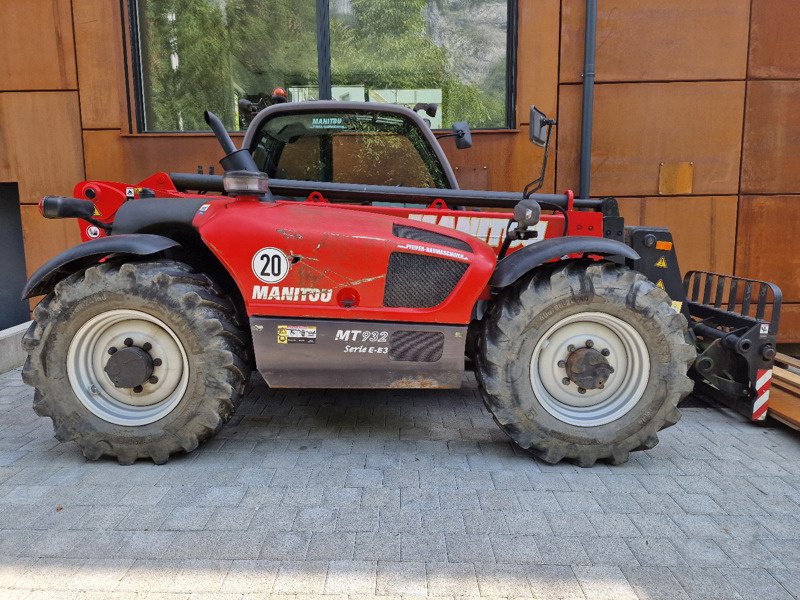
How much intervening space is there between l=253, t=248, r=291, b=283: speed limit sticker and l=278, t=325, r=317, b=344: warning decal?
293 millimetres

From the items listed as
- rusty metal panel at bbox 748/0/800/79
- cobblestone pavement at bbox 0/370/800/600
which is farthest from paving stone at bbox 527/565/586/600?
rusty metal panel at bbox 748/0/800/79

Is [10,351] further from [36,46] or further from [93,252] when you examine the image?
[36,46]

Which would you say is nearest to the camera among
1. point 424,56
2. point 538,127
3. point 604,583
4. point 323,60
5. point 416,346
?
point 604,583

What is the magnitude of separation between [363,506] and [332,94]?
5433 mm

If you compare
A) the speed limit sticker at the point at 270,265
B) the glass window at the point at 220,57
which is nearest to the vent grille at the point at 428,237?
the speed limit sticker at the point at 270,265

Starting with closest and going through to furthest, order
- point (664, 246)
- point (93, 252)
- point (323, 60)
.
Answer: point (93, 252) → point (664, 246) → point (323, 60)

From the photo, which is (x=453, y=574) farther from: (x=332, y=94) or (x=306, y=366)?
(x=332, y=94)

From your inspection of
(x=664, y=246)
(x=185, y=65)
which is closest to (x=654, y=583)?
(x=664, y=246)

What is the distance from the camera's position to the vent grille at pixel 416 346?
3193mm

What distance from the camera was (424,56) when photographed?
22.1 feet

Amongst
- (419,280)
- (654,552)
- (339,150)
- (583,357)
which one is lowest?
(654,552)

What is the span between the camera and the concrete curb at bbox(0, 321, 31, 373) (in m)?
5.12

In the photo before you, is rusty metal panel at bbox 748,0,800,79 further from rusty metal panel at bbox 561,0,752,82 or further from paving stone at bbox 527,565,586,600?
paving stone at bbox 527,565,586,600

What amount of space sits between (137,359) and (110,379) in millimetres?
236
